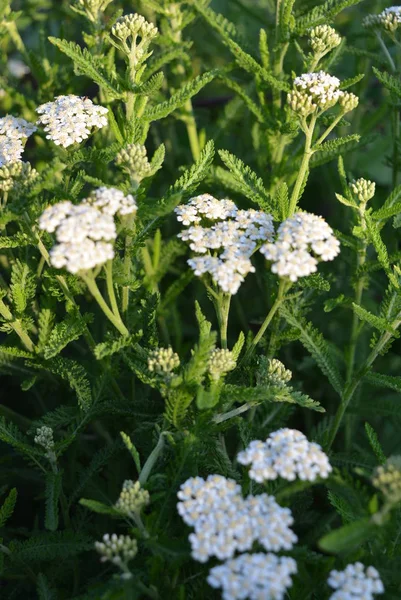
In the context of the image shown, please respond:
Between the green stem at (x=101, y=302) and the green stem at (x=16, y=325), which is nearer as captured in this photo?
the green stem at (x=101, y=302)

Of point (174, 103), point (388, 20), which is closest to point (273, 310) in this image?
point (174, 103)

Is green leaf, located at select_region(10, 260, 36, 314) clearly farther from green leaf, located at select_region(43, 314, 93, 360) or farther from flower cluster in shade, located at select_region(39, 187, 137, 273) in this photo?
flower cluster in shade, located at select_region(39, 187, 137, 273)

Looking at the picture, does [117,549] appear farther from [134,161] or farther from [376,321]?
[134,161]

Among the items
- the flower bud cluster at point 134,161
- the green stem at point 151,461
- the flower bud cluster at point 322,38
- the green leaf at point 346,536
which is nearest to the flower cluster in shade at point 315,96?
the flower bud cluster at point 322,38

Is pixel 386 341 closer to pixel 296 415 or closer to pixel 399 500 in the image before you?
pixel 399 500

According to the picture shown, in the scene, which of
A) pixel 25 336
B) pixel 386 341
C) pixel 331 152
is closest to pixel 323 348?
pixel 386 341

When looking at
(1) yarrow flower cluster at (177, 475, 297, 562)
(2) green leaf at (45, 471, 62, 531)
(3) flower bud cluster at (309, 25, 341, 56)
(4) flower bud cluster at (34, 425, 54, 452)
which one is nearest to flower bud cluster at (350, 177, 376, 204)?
(3) flower bud cluster at (309, 25, 341, 56)

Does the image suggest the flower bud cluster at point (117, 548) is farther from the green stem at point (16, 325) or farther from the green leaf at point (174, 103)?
the green leaf at point (174, 103)
